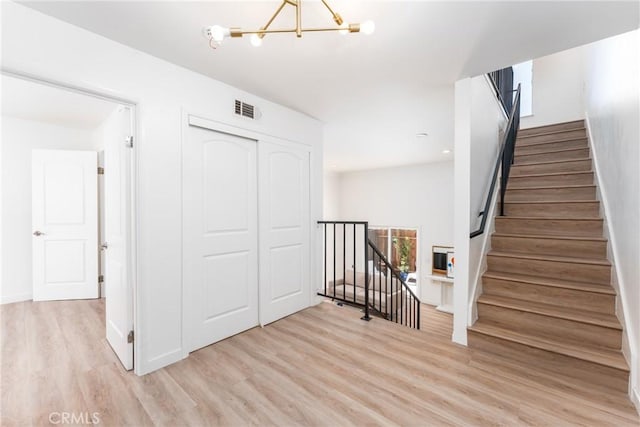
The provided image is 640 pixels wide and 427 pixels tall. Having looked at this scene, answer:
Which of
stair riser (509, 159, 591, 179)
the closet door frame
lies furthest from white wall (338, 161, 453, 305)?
the closet door frame

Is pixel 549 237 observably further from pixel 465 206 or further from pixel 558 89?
pixel 558 89

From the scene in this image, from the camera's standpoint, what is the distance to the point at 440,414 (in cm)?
157

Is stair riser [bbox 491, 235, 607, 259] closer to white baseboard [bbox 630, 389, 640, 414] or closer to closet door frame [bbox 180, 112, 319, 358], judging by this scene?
white baseboard [bbox 630, 389, 640, 414]

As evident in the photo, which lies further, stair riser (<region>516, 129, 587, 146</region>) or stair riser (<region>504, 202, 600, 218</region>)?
stair riser (<region>516, 129, 587, 146</region>)

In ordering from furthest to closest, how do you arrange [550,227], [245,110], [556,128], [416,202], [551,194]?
[416,202] → [556,128] → [551,194] → [550,227] → [245,110]

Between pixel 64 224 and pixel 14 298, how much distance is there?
104 centimetres

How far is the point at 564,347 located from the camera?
2.01 meters

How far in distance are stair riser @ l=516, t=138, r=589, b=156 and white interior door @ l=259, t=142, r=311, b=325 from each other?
3.20 m

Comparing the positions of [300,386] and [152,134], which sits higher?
[152,134]

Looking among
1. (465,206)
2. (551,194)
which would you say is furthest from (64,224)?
(551,194)

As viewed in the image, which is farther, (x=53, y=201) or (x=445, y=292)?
(x=445, y=292)

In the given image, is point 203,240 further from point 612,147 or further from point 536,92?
point 536,92

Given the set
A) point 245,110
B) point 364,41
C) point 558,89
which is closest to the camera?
point 364,41

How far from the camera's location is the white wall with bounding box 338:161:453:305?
249 inches
